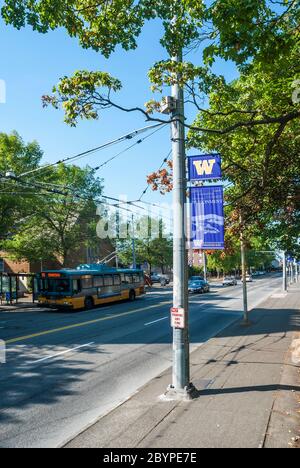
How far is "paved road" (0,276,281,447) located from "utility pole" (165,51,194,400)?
1.17 m

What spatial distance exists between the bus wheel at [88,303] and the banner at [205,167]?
1959 cm

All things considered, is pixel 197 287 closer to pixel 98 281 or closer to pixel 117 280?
pixel 117 280

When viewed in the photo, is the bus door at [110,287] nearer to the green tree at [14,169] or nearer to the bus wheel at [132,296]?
the bus wheel at [132,296]

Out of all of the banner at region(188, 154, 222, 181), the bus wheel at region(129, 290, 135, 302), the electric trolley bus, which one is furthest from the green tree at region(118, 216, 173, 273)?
the banner at region(188, 154, 222, 181)

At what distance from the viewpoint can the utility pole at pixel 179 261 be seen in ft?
24.9

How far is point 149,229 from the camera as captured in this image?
67.1 m

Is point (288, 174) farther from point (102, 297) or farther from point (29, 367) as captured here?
point (102, 297)

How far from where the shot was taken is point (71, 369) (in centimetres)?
1019

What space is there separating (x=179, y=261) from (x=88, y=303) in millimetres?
19868

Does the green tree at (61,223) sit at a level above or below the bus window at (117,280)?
above

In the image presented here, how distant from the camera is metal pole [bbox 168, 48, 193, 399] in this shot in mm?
7603
